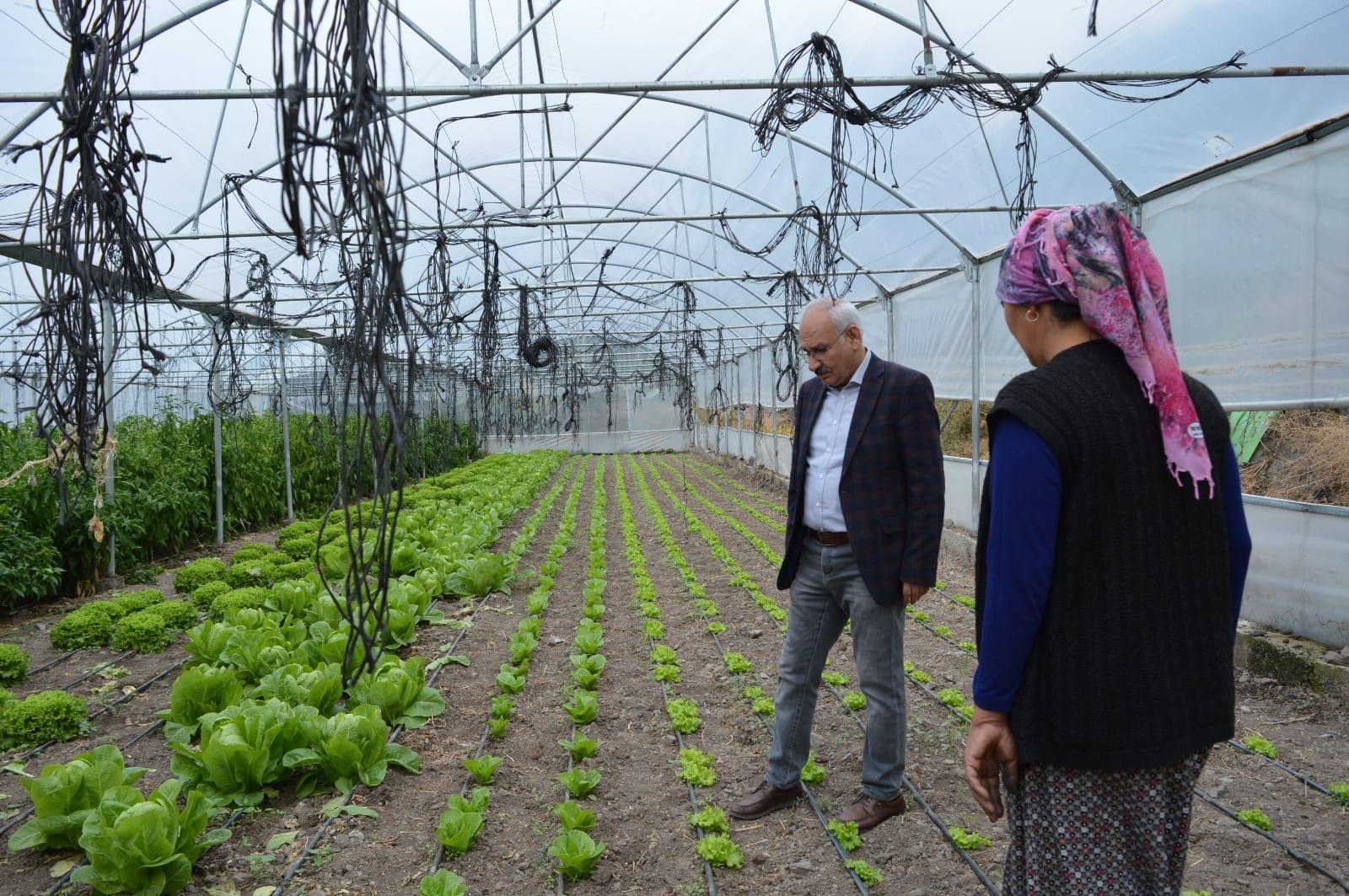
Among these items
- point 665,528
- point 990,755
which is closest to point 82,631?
point 990,755

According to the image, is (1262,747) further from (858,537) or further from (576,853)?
(576,853)

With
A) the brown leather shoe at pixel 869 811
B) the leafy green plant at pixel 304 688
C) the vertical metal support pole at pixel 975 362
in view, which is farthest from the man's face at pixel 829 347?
the vertical metal support pole at pixel 975 362

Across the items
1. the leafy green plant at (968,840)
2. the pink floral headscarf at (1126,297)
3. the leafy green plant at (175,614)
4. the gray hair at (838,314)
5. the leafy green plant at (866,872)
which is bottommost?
the leafy green plant at (866,872)

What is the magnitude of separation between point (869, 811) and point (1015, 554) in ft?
6.31

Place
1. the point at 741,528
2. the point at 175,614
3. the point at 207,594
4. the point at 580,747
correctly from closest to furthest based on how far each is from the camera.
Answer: the point at 580,747, the point at 175,614, the point at 207,594, the point at 741,528

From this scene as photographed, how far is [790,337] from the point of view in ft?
36.4

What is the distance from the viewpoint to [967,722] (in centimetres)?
423

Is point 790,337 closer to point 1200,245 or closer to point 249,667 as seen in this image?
point 1200,245

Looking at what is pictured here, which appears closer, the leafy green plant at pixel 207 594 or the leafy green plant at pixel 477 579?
the leafy green plant at pixel 207 594

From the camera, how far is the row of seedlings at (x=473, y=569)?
11.0 feet

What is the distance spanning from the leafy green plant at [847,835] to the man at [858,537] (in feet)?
0.22

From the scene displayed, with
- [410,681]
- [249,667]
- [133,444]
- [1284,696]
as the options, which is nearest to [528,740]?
[410,681]

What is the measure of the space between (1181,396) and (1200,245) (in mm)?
4872

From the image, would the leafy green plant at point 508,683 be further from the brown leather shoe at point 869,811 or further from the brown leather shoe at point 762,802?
the brown leather shoe at point 869,811
